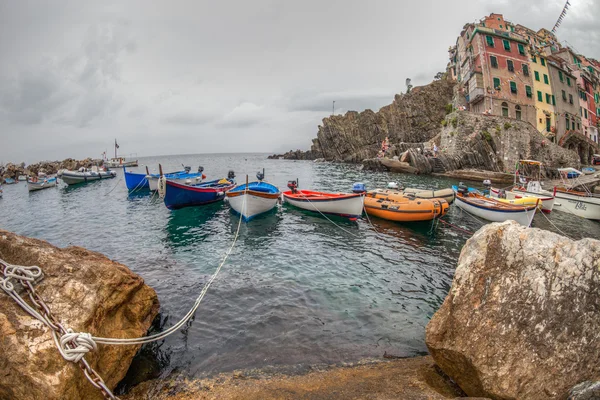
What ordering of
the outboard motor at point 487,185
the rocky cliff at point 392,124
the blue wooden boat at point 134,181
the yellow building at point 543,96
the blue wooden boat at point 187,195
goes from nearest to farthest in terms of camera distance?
1. the blue wooden boat at point 187,195
2. the outboard motor at point 487,185
3. the blue wooden boat at point 134,181
4. the yellow building at point 543,96
5. the rocky cliff at point 392,124

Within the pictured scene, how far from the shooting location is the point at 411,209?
58.4 ft

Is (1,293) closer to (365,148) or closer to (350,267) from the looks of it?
(350,267)

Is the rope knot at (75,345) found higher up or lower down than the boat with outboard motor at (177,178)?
lower down

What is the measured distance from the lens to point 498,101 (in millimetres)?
41844

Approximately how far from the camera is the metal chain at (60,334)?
4.24 metres

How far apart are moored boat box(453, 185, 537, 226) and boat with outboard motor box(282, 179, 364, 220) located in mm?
7248

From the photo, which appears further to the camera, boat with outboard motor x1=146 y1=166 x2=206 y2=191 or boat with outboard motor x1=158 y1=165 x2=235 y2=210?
boat with outboard motor x1=146 y1=166 x2=206 y2=191

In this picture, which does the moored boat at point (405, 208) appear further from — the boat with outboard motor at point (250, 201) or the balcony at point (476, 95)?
the balcony at point (476, 95)

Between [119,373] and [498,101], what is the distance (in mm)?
49846

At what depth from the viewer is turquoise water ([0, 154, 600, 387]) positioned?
7059 mm

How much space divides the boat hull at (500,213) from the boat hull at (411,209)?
112 inches

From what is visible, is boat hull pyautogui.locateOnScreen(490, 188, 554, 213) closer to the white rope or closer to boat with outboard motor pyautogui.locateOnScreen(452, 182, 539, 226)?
boat with outboard motor pyautogui.locateOnScreen(452, 182, 539, 226)

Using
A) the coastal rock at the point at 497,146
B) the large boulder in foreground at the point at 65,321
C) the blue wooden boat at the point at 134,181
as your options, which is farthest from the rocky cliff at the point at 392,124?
Result: the large boulder in foreground at the point at 65,321

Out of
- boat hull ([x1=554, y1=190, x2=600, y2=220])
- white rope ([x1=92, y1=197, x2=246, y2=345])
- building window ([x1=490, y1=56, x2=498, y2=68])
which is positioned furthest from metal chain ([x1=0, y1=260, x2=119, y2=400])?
building window ([x1=490, y1=56, x2=498, y2=68])
